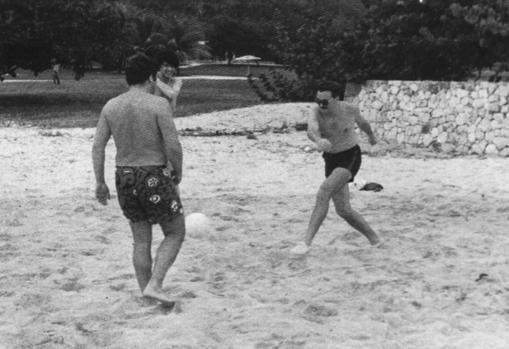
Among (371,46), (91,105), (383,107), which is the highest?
(371,46)

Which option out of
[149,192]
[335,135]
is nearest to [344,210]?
[335,135]

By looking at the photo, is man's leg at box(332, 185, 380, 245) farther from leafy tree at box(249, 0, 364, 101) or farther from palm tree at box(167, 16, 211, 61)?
palm tree at box(167, 16, 211, 61)

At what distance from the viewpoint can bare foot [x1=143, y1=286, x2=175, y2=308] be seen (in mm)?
4785

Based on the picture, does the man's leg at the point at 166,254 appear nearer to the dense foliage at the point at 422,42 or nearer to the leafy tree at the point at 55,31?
the dense foliage at the point at 422,42

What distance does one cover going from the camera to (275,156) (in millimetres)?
13031

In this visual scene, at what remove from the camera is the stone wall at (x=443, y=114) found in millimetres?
13641

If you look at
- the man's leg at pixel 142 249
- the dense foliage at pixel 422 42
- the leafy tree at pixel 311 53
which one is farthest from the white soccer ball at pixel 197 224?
the leafy tree at pixel 311 53

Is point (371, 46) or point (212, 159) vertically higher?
point (371, 46)

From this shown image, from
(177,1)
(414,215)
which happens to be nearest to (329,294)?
(414,215)

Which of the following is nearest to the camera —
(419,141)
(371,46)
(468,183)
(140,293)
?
(140,293)

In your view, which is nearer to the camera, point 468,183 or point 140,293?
point 140,293

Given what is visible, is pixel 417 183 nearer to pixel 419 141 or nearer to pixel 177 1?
pixel 419 141

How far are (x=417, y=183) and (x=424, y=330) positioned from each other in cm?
612

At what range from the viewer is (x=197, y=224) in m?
7.42
